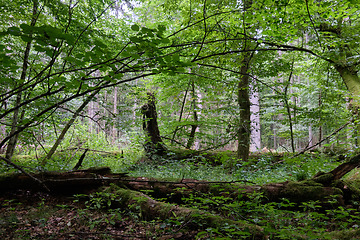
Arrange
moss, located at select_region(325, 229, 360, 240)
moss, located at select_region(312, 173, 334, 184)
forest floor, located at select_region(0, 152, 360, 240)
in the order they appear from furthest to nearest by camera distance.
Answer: moss, located at select_region(312, 173, 334, 184), forest floor, located at select_region(0, 152, 360, 240), moss, located at select_region(325, 229, 360, 240)

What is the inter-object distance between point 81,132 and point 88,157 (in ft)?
6.15

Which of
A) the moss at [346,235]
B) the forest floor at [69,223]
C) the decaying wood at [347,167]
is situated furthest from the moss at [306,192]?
the forest floor at [69,223]

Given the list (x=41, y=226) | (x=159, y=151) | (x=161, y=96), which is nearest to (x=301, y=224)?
(x=41, y=226)

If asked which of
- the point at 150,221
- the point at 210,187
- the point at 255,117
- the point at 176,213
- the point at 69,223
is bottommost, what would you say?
the point at 69,223

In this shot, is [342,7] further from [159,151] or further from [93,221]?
[159,151]

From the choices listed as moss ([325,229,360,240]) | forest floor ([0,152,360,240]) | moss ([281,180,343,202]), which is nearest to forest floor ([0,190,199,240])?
forest floor ([0,152,360,240])

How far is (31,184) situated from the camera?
4355 mm

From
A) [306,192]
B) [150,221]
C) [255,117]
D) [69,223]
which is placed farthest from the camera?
[255,117]

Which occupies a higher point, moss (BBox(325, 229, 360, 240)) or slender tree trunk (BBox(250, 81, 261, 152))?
slender tree trunk (BBox(250, 81, 261, 152))

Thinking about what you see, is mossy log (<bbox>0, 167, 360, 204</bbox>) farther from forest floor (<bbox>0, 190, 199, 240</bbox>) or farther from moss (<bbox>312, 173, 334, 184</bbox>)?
forest floor (<bbox>0, 190, 199, 240</bbox>)

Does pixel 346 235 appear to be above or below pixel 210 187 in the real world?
below

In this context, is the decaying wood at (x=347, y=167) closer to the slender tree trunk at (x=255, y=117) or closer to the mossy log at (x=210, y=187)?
the mossy log at (x=210, y=187)

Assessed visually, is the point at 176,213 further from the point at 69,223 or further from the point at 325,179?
the point at 325,179

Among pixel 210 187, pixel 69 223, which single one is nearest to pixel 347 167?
pixel 210 187
